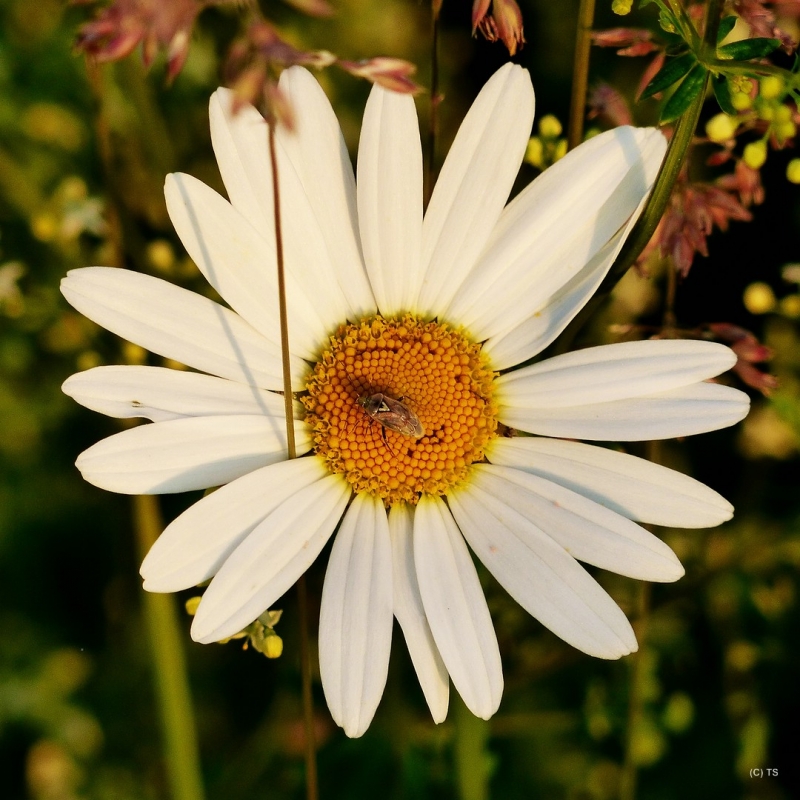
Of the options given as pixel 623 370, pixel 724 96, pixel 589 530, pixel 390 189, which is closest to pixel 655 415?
pixel 623 370

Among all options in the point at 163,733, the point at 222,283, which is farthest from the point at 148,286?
the point at 163,733

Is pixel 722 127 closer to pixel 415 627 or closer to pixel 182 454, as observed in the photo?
pixel 415 627

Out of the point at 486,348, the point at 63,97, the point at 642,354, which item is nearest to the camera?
the point at 642,354

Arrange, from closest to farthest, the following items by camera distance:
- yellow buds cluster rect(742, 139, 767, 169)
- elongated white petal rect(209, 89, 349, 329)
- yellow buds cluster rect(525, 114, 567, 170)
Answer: yellow buds cluster rect(742, 139, 767, 169) → elongated white petal rect(209, 89, 349, 329) → yellow buds cluster rect(525, 114, 567, 170)

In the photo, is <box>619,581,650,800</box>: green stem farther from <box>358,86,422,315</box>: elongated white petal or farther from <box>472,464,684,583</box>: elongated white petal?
<box>358,86,422,315</box>: elongated white petal

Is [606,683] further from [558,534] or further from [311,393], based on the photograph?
[311,393]

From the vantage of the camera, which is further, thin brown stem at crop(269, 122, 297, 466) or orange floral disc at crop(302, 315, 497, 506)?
orange floral disc at crop(302, 315, 497, 506)

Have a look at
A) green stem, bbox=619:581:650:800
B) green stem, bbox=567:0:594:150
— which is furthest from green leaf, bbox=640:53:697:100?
green stem, bbox=619:581:650:800
